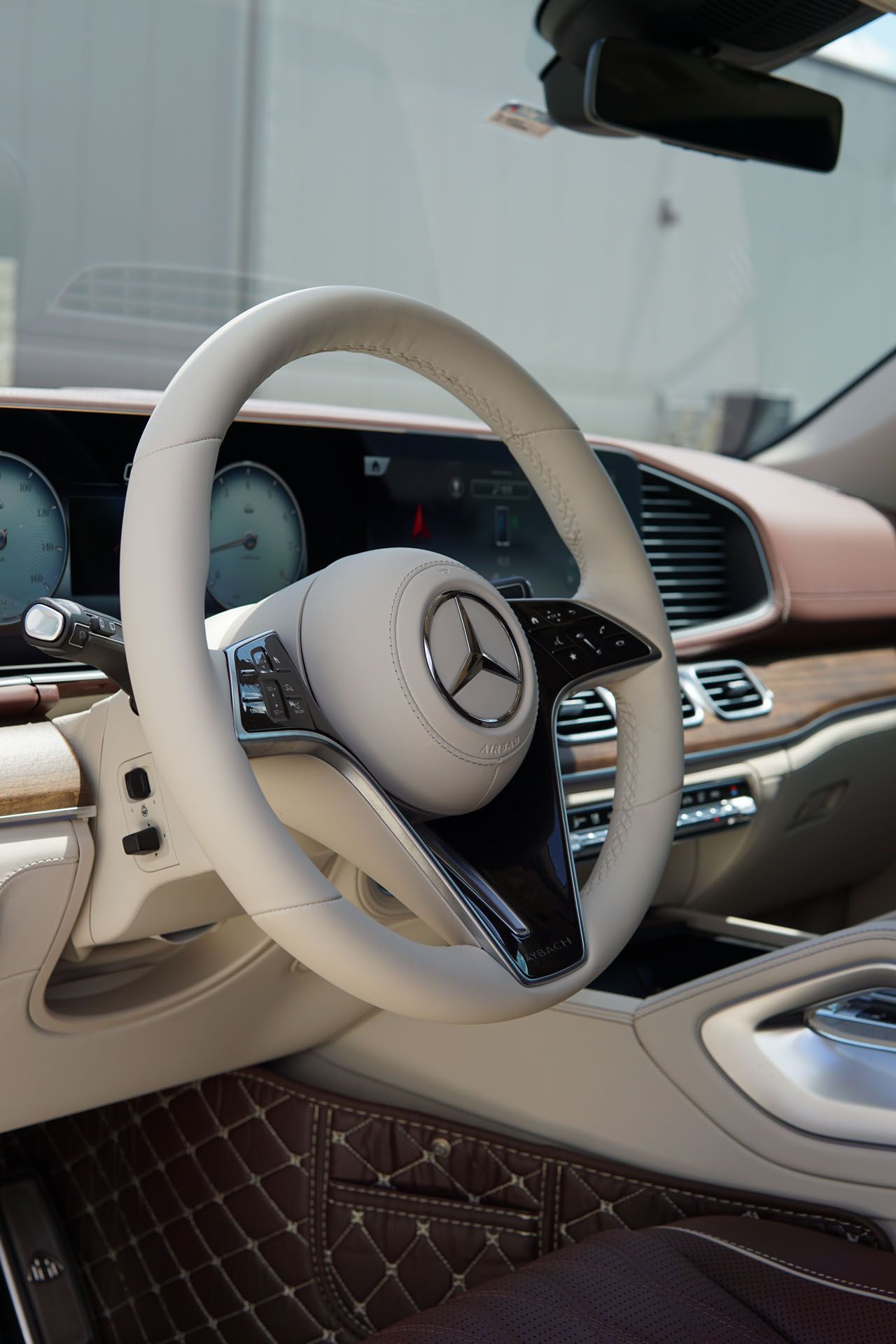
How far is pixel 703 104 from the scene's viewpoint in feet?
4.32

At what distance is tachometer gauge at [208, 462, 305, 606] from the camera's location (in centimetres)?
130

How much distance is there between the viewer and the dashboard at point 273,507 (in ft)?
3.91

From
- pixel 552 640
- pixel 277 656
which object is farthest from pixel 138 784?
pixel 552 640

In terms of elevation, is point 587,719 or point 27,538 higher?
point 27,538

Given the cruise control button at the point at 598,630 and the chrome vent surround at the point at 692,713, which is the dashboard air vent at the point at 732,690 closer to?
the chrome vent surround at the point at 692,713

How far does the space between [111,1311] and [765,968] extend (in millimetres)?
1002

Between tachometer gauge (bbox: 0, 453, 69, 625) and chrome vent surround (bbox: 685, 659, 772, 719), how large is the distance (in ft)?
3.17

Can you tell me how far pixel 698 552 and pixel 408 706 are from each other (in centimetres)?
131

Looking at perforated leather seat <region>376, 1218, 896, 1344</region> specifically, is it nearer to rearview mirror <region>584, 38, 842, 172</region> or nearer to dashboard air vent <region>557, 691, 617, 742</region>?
dashboard air vent <region>557, 691, 617, 742</region>

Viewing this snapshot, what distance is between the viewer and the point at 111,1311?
1.51 metres

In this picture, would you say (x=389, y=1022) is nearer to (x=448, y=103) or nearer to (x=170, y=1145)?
(x=170, y=1145)

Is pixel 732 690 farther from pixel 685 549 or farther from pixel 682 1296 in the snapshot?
pixel 682 1296

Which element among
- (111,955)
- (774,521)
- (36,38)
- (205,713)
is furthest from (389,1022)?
(36,38)

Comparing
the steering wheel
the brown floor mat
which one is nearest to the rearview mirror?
the steering wheel
